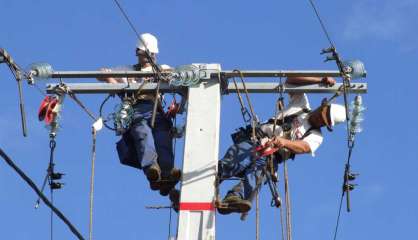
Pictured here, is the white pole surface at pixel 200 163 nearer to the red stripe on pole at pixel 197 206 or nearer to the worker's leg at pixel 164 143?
the red stripe on pole at pixel 197 206

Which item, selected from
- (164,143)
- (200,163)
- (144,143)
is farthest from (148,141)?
(200,163)

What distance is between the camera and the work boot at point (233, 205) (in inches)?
618

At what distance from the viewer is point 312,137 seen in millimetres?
16656

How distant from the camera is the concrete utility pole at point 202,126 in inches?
606

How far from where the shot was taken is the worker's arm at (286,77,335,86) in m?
16.5

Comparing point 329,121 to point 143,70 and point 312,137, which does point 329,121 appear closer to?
point 312,137

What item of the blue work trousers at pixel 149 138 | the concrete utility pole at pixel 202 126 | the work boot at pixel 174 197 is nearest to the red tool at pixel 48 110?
the concrete utility pole at pixel 202 126

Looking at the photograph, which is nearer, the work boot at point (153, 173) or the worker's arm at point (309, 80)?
the work boot at point (153, 173)

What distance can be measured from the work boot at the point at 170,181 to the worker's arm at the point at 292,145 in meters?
0.97

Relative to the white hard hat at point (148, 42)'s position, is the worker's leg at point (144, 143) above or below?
below

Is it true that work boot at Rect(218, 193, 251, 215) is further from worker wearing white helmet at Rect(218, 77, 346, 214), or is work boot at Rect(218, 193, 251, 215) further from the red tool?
the red tool

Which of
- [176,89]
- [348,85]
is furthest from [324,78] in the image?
[176,89]

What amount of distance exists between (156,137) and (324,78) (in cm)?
179

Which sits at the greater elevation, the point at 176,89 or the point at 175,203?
the point at 176,89
